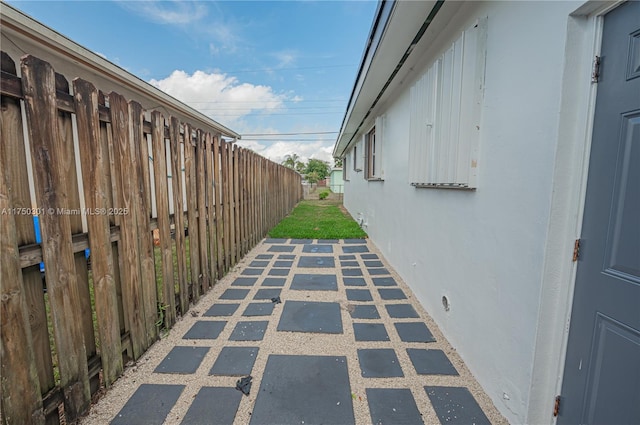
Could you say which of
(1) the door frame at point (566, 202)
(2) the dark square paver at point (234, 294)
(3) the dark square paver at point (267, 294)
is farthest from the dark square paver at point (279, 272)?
(1) the door frame at point (566, 202)

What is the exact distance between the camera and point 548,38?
4.23ft

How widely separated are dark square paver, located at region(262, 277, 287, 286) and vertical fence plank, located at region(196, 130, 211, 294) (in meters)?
→ 0.80

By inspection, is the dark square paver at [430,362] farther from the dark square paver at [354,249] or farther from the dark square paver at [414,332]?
the dark square paver at [354,249]

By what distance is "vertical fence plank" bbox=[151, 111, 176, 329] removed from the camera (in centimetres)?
231

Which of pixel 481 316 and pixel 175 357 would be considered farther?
pixel 175 357

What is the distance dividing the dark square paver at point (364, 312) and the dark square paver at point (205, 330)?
4.52 feet

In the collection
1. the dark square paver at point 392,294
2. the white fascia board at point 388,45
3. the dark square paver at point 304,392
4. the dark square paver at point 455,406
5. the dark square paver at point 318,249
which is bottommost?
the dark square paver at point 392,294

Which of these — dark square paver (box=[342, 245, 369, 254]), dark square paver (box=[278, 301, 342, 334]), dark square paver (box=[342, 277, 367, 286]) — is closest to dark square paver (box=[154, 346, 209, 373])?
dark square paver (box=[278, 301, 342, 334])

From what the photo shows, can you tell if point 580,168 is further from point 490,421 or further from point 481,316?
point 490,421

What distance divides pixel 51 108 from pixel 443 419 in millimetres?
2852

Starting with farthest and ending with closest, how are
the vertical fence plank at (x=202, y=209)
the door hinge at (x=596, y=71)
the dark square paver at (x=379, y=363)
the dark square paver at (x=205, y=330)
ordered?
the vertical fence plank at (x=202, y=209) < the dark square paver at (x=205, y=330) < the dark square paver at (x=379, y=363) < the door hinge at (x=596, y=71)

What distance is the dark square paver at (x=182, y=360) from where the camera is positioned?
1.99 meters

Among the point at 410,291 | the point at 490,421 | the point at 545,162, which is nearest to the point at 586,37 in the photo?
the point at 545,162

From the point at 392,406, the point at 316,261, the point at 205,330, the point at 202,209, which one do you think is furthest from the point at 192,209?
the point at 392,406
